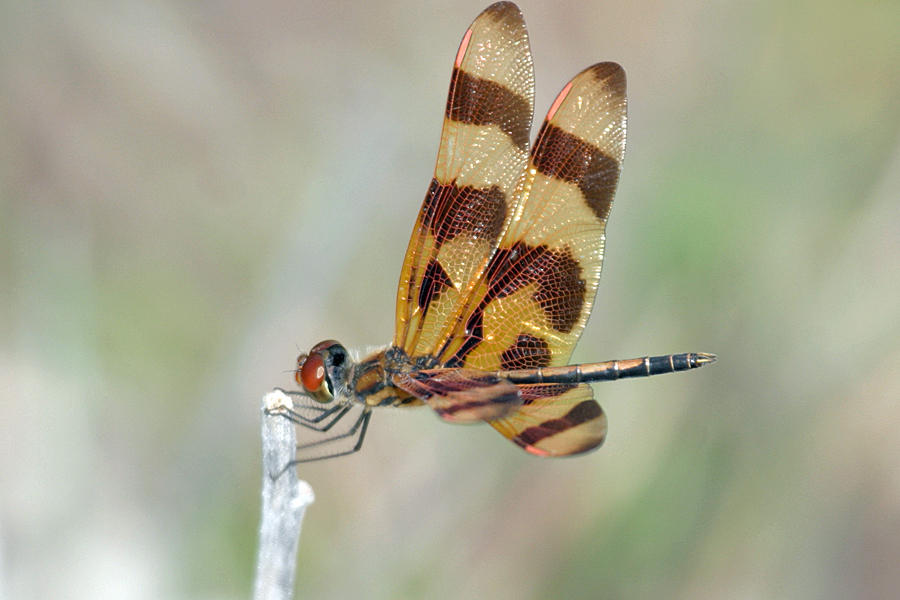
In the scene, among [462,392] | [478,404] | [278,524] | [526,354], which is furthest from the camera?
[526,354]

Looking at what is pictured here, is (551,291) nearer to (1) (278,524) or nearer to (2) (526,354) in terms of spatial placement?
(2) (526,354)

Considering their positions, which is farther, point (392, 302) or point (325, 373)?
point (392, 302)

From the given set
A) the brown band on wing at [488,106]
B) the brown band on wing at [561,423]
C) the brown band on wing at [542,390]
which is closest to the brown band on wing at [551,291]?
the brown band on wing at [542,390]

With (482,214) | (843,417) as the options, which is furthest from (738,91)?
(482,214)

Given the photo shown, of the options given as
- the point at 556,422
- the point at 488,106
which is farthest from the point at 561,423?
the point at 488,106

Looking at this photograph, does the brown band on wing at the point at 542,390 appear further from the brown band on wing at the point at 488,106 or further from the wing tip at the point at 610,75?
the wing tip at the point at 610,75

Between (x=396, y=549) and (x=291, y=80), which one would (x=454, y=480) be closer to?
(x=396, y=549)

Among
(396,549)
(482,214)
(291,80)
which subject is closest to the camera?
(482,214)

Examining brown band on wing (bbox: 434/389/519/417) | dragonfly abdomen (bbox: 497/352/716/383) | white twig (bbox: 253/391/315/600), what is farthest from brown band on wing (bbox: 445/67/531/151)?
white twig (bbox: 253/391/315/600)
